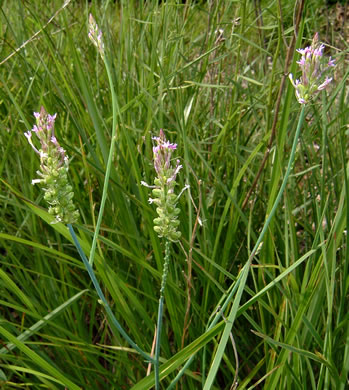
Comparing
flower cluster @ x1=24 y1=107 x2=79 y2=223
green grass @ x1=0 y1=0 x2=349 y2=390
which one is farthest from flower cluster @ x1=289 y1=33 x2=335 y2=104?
flower cluster @ x1=24 y1=107 x2=79 y2=223

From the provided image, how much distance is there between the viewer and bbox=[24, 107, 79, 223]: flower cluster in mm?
685

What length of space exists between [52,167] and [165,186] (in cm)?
17

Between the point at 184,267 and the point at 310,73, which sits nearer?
the point at 310,73

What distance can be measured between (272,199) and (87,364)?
65cm

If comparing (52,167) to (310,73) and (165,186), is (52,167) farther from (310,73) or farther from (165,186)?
(310,73)

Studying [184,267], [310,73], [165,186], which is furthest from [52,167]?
[184,267]

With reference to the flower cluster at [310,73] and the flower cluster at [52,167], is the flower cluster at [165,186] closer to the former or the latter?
the flower cluster at [52,167]

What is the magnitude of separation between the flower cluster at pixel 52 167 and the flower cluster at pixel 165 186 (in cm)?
13

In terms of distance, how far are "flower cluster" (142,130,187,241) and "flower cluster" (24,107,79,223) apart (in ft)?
0.42

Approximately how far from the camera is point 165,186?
2.40ft

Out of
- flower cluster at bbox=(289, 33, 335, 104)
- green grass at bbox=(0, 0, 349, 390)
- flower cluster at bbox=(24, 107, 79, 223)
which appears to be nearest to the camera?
flower cluster at bbox=(24, 107, 79, 223)

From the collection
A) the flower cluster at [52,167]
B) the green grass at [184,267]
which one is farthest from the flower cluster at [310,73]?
the flower cluster at [52,167]

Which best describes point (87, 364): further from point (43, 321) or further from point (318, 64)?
point (318, 64)

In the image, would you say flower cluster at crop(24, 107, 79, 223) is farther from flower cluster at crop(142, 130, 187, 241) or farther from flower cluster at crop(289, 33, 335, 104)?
flower cluster at crop(289, 33, 335, 104)
